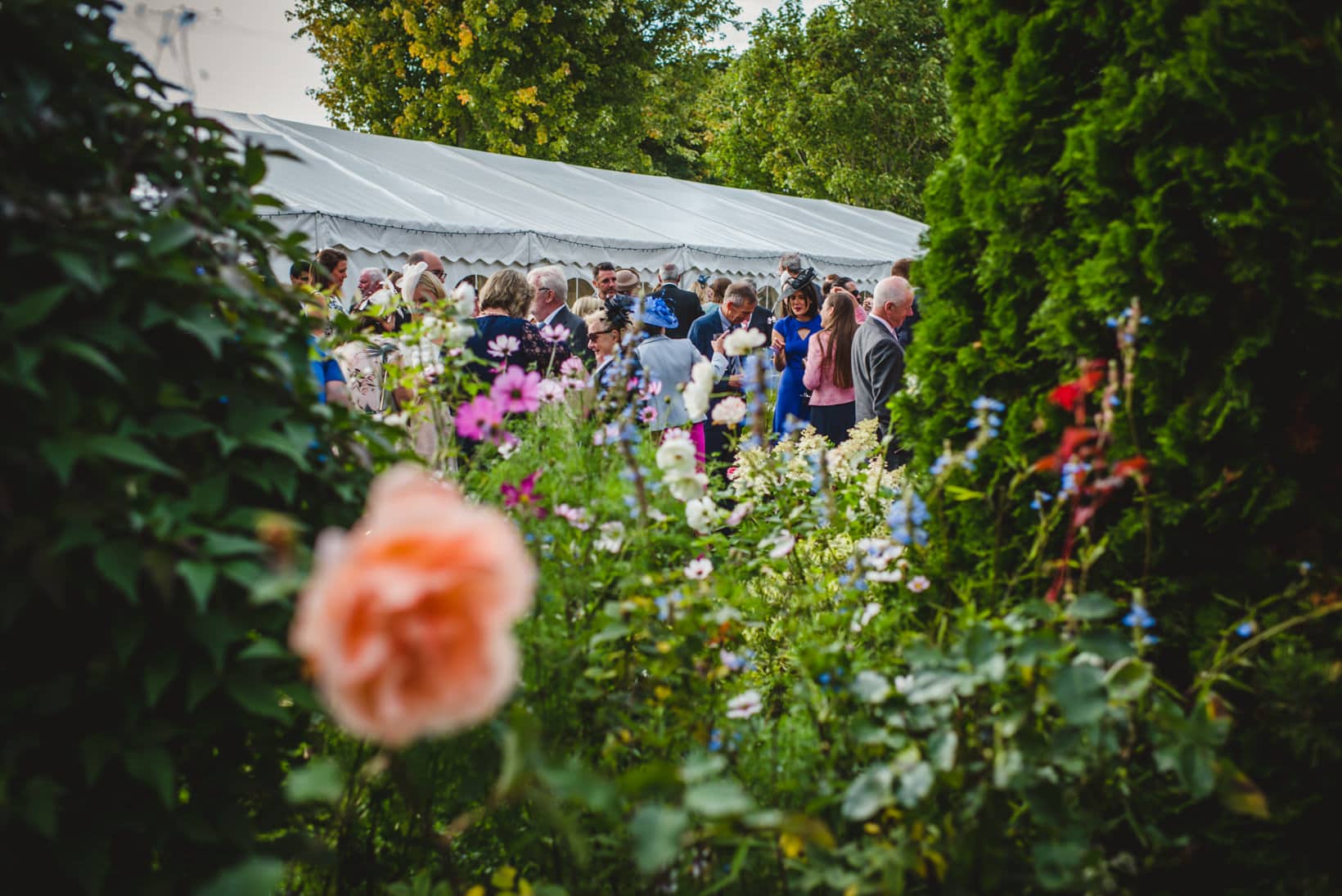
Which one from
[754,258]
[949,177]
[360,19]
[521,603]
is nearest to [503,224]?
[754,258]

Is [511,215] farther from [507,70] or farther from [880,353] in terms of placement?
[507,70]

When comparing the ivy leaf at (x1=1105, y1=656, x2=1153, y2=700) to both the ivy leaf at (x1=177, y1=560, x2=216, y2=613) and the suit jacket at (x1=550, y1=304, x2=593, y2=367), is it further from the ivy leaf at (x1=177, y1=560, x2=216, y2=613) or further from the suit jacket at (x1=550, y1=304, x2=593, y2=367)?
the suit jacket at (x1=550, y1=304, x2=593, y2=367)

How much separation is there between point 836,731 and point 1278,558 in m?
0.94

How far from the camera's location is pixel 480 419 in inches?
83.5

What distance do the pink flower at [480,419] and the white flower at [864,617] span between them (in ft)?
2.84

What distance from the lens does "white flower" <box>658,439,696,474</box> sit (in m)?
2.29

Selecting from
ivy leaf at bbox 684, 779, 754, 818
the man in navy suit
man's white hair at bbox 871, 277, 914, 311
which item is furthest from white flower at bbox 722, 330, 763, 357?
the man in navy suit

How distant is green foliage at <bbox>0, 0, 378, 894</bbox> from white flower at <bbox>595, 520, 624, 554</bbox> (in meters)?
0.72

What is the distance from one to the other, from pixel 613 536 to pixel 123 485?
110 cm

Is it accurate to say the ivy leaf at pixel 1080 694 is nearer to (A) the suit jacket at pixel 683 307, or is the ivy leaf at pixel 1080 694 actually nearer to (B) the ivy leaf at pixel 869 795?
(B) the ivy leaf at pixel 869 795

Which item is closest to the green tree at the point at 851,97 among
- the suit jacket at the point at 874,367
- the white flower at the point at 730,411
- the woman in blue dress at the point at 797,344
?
the woman in blue dress at the point at 797,344

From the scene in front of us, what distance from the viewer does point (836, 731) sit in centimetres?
178

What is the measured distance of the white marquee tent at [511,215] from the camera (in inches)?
352

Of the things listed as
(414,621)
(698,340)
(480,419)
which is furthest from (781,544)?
(698,340)
